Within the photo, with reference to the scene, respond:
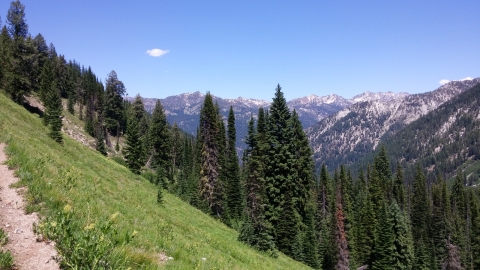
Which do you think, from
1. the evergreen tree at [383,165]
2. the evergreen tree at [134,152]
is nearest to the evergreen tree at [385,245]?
the evergreen tree at [383,165]

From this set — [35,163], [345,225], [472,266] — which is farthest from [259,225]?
[472,266]

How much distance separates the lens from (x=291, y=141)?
39.3 meters

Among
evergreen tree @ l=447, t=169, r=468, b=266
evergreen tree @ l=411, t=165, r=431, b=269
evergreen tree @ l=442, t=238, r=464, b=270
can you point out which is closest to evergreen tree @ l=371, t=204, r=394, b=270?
evergreen tree @ l=411, t=165, r=431, b=269

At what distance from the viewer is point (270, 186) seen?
3781 cm

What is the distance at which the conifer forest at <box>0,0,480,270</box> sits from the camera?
1467 inches

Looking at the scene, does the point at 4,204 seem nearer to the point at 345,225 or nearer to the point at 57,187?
the point at 57,187

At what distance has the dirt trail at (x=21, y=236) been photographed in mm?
5547

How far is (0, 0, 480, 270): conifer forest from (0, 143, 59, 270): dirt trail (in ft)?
62.0

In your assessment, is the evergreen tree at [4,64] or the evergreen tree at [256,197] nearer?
the evergreen tree at [256,197]

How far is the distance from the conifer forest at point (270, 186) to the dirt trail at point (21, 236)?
1891cm

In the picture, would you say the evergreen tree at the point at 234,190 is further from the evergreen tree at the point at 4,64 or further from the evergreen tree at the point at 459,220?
the evergreen tree at the point at 459,220

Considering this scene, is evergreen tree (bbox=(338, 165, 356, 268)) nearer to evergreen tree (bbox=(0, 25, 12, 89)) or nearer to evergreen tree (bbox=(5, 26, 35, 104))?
evergreen tree (bbox=(5, 26, 35, 104))

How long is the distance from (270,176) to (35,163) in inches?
1200

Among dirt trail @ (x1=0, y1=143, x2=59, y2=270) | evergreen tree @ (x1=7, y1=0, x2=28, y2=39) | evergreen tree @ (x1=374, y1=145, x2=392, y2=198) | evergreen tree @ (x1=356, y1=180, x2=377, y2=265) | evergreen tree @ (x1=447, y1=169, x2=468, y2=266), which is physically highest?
evergreen tree @ (x1=7, y1=0, x2=28, y2=39)
